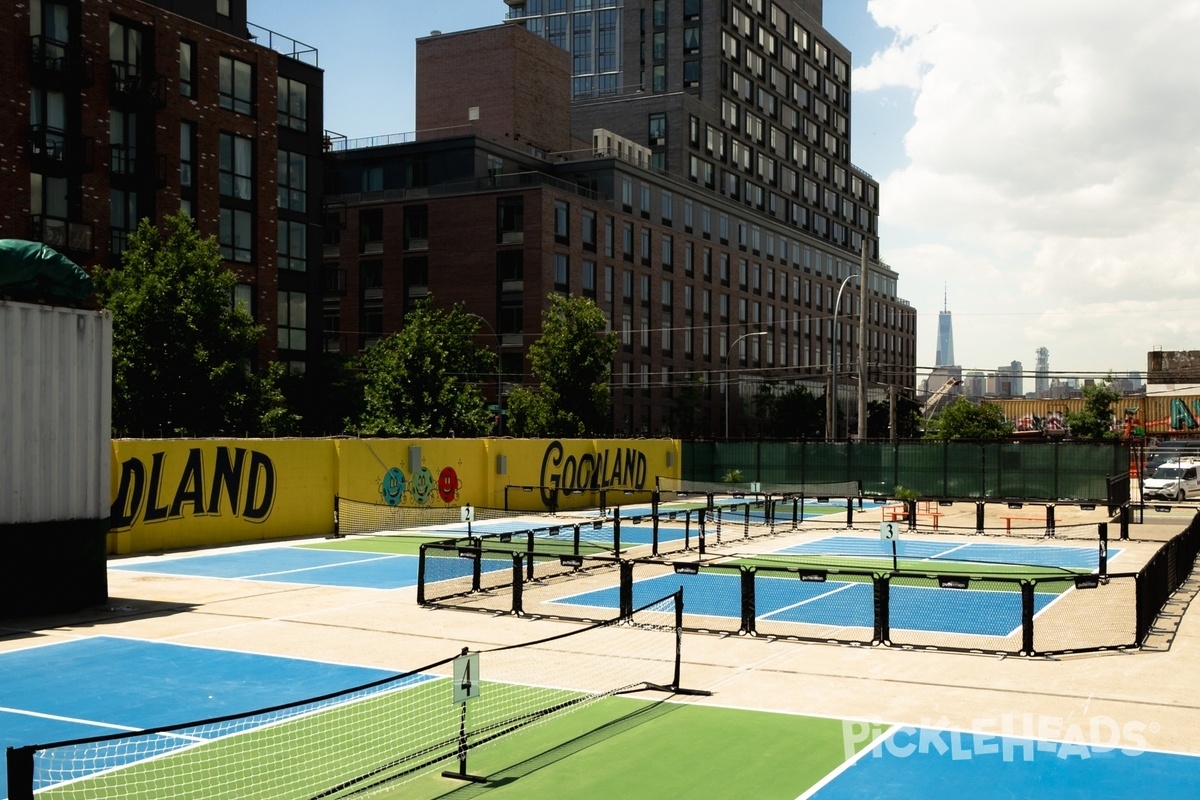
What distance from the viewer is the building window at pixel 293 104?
64.5 metres

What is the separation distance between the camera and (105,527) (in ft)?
73.3

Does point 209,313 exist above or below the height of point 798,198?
below

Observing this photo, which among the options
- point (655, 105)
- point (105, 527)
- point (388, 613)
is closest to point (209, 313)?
point (105, 527)

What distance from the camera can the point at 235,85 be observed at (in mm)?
60031

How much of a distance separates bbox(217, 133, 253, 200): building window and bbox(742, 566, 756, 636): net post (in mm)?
47540

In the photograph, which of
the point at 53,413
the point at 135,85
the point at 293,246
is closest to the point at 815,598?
the point at 53,413

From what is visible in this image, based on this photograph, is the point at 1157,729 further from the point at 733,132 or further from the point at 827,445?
the point at 733,132

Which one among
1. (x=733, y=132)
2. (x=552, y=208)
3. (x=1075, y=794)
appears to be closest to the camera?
(x=1075, y=794)

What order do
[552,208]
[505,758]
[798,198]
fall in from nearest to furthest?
[505,758] → [552,208] → [798,198]

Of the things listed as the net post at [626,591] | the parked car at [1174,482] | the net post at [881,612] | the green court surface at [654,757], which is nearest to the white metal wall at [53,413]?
the net post at [626,591]

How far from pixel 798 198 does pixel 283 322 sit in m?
86.3

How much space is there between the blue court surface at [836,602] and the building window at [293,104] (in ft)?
152

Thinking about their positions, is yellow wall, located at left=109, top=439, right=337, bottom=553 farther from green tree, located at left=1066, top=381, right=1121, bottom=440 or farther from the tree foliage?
green tree, located at left=1066, top=381, right=1121, bottom=440

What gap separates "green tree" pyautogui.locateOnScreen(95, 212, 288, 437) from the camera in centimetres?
4375
